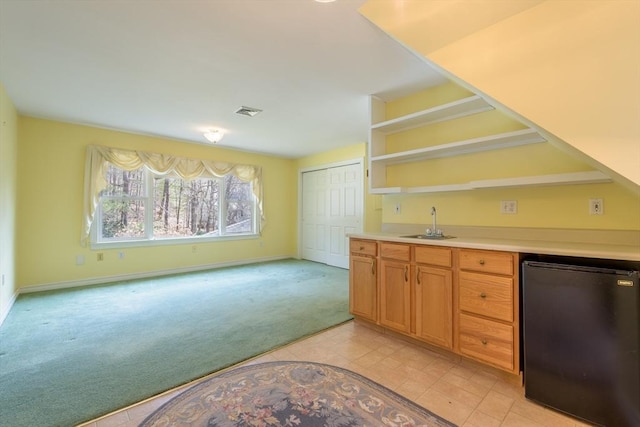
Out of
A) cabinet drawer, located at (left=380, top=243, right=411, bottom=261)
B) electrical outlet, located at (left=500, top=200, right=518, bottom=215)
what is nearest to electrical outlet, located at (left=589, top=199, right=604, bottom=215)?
electrical outlet, located at (left=500, top=200, right=518, bottom=215)

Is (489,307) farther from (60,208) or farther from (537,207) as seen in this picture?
(60,208)

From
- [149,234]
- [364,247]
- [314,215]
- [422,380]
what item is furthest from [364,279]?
[149,234]

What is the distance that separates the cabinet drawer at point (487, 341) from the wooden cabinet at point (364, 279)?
31.6 inches

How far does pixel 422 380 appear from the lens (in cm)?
192

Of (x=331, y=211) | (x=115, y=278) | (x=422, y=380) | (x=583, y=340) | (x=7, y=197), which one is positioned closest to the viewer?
(x=583, y=340)

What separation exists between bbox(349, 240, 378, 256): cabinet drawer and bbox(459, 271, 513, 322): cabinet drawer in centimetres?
82

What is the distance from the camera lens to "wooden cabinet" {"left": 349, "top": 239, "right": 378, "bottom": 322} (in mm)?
2666

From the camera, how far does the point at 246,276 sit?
15.7 ft

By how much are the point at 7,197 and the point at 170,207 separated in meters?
2.08

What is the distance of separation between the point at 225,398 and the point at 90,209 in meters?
3.89

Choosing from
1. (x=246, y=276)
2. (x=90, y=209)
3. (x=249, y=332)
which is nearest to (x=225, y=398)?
(x=249, y=332)

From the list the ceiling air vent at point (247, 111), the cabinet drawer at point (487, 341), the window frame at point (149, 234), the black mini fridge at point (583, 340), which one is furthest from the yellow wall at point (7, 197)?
the black mini fridge at point (583, 340)

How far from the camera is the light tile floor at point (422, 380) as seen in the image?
1.57 metres

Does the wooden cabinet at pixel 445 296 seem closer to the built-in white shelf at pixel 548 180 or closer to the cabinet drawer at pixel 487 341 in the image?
the cabinet drawer at pixel 487 341
